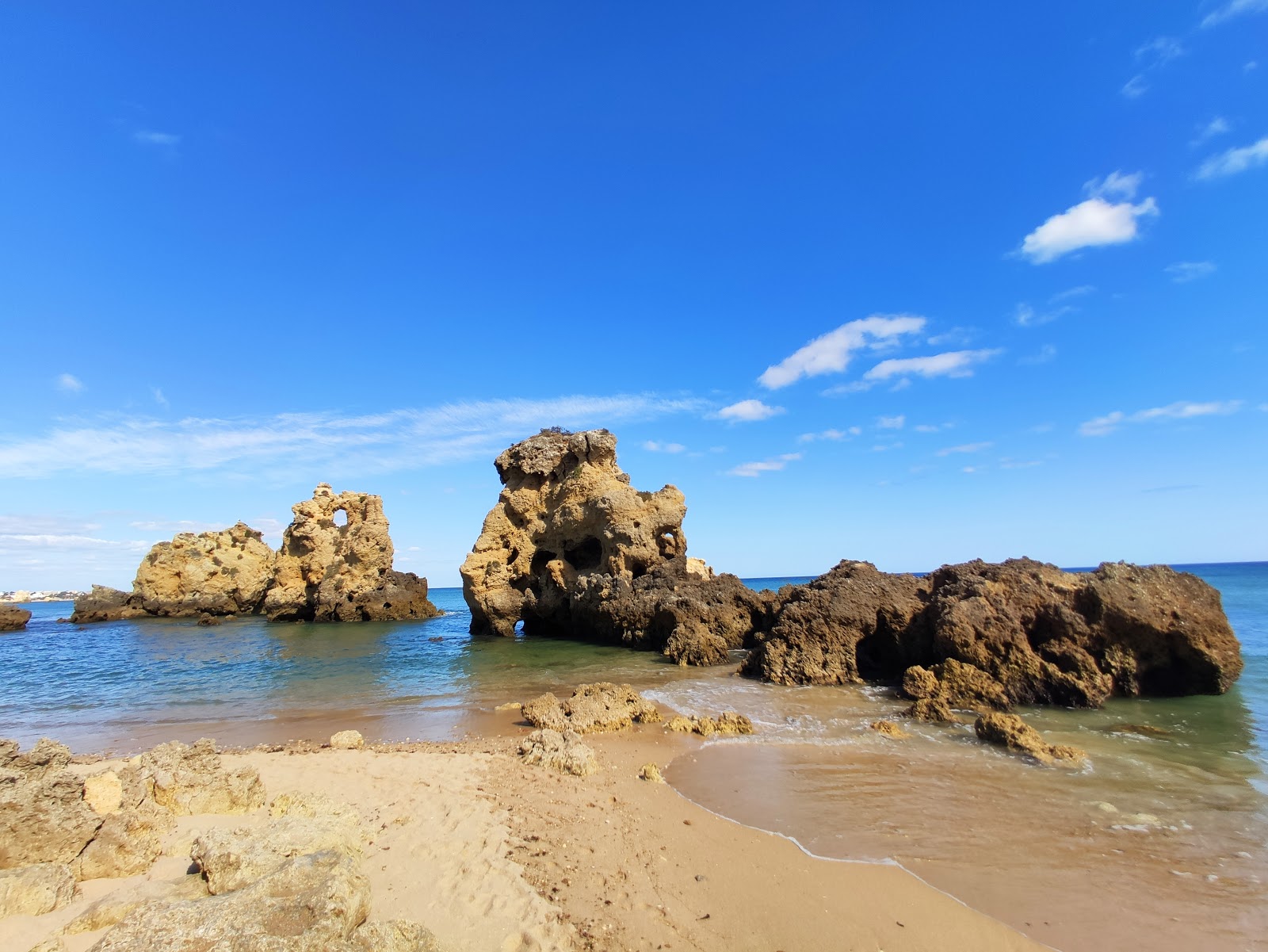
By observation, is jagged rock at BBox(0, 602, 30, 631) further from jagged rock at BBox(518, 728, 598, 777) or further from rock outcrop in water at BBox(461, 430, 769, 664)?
jagged rock at BBox(518, 728, 598, 777)

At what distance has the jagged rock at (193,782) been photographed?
4.97 metres

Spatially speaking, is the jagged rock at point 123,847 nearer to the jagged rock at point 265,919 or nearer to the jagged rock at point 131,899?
the jagged rock at point 131,899

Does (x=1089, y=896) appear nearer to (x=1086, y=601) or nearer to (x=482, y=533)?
(x=1086, y=601)

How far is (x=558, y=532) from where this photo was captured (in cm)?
2630

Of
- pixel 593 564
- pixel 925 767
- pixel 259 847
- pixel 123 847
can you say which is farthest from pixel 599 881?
pixel 593 564

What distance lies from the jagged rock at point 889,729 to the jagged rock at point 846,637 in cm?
358

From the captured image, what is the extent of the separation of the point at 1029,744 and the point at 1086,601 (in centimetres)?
518

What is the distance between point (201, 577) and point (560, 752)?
47.7 metres

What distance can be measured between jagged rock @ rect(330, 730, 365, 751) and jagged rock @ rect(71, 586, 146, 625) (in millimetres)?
47032

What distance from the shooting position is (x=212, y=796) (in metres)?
5.19

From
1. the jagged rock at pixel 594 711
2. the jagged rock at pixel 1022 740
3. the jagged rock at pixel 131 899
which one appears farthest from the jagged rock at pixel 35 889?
the jagged rock at pixel 1022 740

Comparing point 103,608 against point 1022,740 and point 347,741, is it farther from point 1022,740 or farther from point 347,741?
point 1022,740

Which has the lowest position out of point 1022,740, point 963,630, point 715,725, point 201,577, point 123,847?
point 715,725

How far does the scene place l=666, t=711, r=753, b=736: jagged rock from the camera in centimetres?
862
